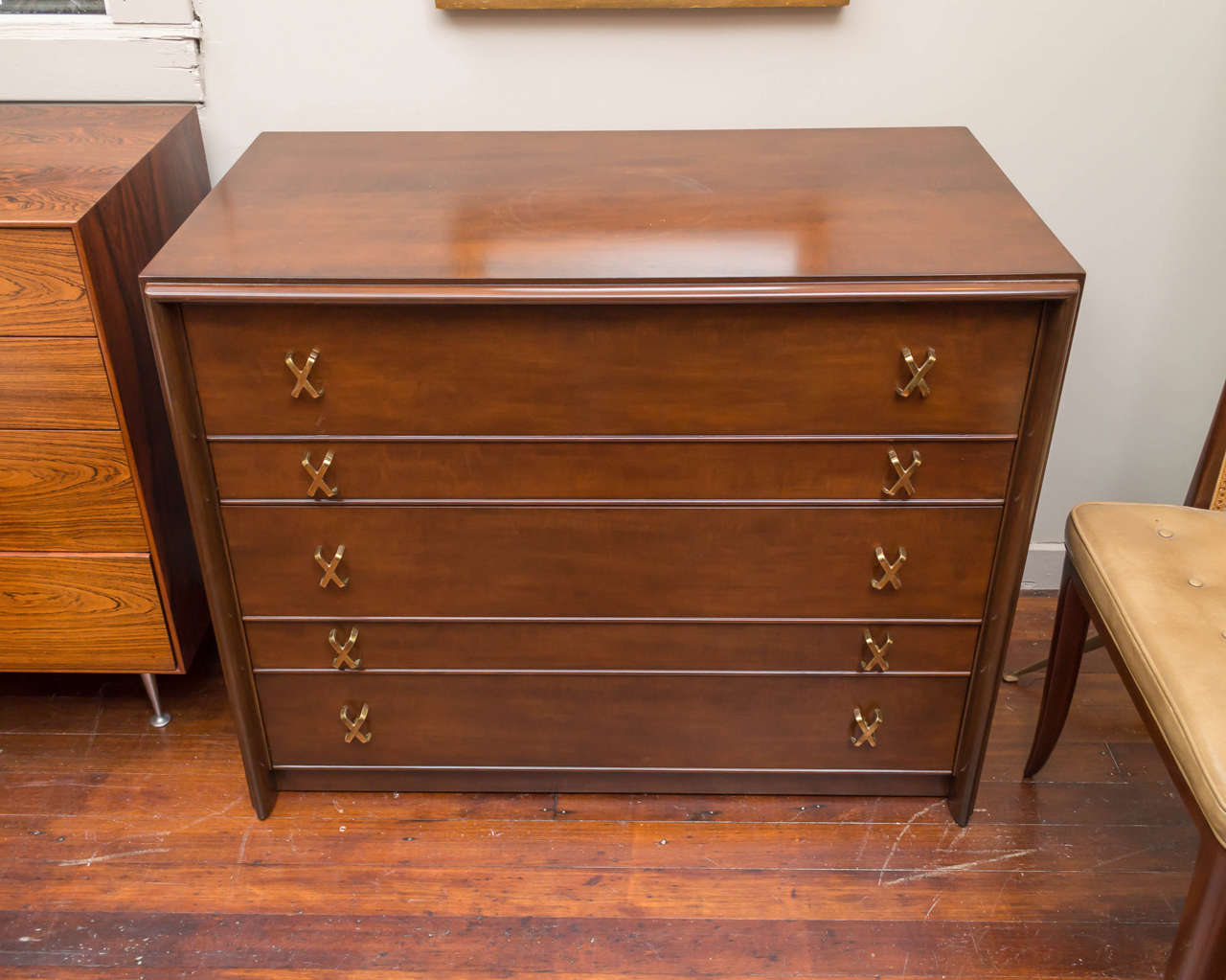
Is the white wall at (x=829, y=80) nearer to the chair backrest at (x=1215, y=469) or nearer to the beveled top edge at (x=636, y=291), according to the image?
the chair backrest at (x=1215, y=469)

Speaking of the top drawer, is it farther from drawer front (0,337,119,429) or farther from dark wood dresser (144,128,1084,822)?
drawer front (0,337,119,429)

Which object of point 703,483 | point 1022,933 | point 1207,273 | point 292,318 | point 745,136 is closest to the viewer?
point 292,318

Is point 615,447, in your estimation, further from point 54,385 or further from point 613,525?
point 54,385

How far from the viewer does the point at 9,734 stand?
226 cm

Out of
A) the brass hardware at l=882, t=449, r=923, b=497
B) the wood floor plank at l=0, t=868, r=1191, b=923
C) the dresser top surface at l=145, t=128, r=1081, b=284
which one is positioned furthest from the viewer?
the wood floor plank at l=0, t=868, r=1191, b=923

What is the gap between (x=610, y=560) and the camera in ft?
5.96

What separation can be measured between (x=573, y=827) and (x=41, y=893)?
92cm

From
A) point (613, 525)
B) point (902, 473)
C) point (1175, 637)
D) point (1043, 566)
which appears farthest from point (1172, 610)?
point (1043, 566)

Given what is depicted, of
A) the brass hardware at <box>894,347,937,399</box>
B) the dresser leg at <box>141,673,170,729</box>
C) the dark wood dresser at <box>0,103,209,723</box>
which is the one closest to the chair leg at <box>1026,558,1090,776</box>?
the brass hardware at <box>894,347,937,399</box>

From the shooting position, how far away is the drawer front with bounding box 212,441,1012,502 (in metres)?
1.70

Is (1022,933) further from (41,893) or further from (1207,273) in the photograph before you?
(41,893)

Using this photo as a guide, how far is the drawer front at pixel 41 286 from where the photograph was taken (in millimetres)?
1693

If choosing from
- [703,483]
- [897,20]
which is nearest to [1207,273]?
[897,20]

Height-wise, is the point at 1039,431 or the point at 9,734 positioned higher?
the point at 1039,431
